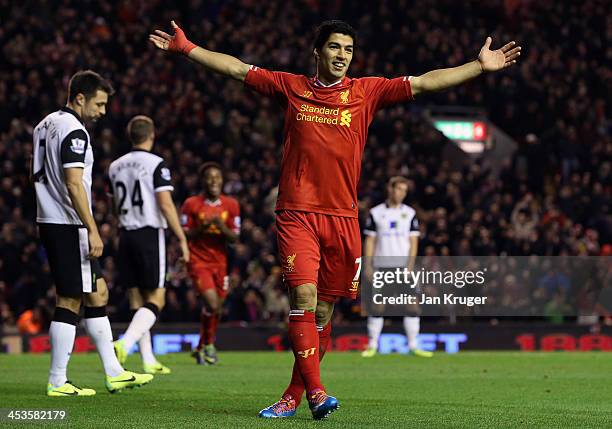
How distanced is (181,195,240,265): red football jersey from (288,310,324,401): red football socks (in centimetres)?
695

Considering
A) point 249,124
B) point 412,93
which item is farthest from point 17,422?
point 249,124

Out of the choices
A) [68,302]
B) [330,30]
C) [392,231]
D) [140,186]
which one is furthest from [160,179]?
[392,231]

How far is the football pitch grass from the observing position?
24.6 ft

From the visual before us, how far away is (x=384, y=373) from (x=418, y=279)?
510cm

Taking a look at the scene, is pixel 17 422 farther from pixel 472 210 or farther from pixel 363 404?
pixel 472 210

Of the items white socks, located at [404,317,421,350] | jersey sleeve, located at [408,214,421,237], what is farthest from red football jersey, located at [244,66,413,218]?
white socks, located at [404,317,421,350]

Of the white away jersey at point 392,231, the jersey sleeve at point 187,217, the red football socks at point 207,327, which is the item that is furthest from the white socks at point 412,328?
the jersey sleeve at point 187,217

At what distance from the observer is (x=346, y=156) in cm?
794

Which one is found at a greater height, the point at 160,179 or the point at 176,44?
the point at 176,44

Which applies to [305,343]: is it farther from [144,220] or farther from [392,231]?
[392,231]

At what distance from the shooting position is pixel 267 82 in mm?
7988

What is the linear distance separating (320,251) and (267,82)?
1.18 meters

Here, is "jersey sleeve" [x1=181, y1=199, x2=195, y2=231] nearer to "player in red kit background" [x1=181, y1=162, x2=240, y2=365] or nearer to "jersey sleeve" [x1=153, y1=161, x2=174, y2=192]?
"player in red kit background" [x1=181, y1=162, x2=240, y2=365]

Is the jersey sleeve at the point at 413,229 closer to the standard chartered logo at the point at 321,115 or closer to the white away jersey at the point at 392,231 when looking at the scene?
the white away jersey at the point at 392,231
